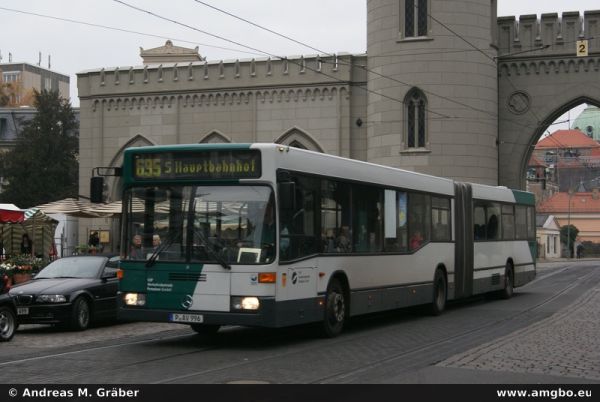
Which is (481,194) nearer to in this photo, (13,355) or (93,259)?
(93,259)

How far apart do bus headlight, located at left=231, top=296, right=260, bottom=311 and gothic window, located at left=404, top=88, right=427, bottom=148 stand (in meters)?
27.0

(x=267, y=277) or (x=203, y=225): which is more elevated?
(x=203, y=225)

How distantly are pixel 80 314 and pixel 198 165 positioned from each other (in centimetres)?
471

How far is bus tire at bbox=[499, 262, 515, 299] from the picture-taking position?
76.2 ft

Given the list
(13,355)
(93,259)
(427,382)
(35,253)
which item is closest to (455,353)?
(427,382)

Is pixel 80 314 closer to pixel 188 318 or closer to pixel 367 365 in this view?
pixel 188 318

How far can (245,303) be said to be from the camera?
1177cm

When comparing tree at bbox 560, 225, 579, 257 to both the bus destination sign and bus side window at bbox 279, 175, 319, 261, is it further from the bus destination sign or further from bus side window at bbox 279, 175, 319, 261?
the bus destination sign

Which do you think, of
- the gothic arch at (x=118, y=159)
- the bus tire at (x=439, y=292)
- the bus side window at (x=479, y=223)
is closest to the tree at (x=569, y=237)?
the gothic arch at (x=118, y=159)

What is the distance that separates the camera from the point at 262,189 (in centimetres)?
1191

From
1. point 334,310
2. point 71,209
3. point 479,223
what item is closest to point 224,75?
point 71,209

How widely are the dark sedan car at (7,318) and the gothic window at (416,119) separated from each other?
85.9 feet

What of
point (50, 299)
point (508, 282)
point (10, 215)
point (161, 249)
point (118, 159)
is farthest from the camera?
point (118, 159)
